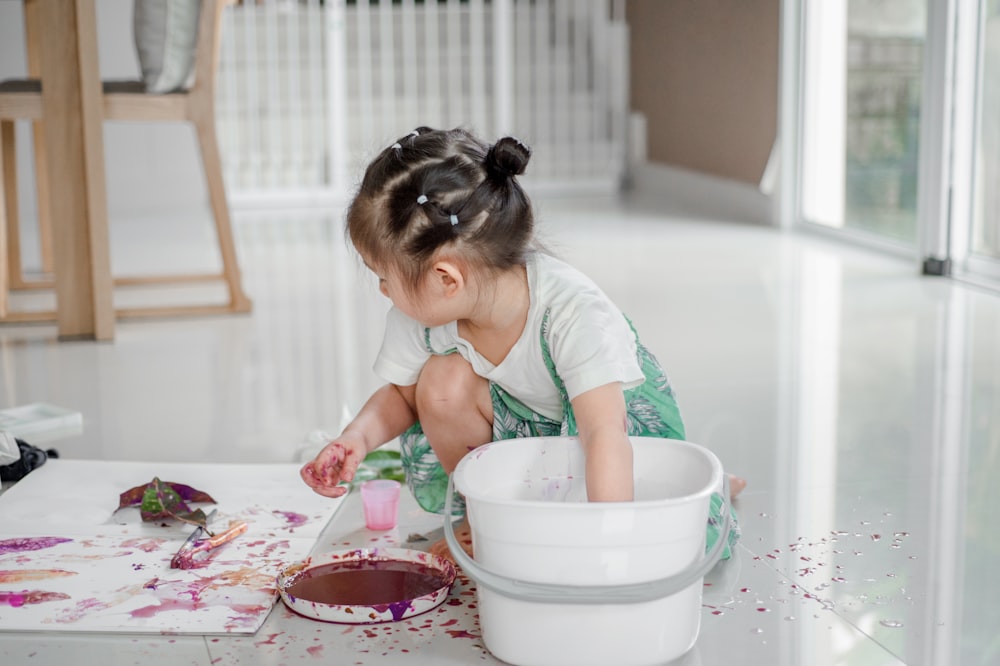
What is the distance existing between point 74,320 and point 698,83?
3039 millimetres

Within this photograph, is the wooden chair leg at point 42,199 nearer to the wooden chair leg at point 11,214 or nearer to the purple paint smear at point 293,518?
the wooden chair leg at point 11,214

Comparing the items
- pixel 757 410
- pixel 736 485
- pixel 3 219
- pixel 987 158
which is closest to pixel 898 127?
pixel 987 158

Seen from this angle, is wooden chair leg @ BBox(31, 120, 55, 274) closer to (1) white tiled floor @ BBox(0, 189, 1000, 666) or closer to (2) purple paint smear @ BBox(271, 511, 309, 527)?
(1) white tiled floor @ BBox(0, 189, 1000, 666)

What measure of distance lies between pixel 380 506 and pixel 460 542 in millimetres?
114

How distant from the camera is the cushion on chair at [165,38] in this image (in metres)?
2.59

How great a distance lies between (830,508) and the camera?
1.45m

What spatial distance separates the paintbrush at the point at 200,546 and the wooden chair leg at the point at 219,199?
4.78 ft

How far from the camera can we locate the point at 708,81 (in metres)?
4.78

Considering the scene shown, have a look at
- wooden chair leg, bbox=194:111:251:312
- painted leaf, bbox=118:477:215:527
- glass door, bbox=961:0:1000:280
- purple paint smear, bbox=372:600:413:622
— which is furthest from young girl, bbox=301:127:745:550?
glass door, bbox=961:0:1000:280

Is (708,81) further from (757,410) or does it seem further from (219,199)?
(757,410)

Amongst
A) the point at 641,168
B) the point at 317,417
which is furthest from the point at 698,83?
the point at 317,417

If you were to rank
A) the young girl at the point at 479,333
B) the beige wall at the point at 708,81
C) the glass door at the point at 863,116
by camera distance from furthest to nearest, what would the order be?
the beige wall at the point at 708,81
the glass door at the point at 863,116
the young girl at the point at 479,333

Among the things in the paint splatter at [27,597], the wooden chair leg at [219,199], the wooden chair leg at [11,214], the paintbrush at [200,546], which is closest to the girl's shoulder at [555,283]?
the paintbrush at [200,546]

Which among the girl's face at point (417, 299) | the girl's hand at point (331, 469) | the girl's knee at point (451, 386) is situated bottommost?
the girl's hand at point (331, 469)
